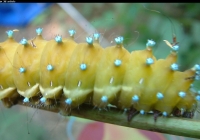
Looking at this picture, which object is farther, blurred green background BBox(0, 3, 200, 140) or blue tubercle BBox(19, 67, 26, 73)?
blurred green background BBox(0, 3, 200, 140)

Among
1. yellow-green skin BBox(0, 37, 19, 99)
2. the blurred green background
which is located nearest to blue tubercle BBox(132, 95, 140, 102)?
yellow-green skin BBox(0, 37, 19, 99)

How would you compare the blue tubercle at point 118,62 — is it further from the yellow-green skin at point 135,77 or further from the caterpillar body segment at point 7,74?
the caterpillar body segment at point 7,74

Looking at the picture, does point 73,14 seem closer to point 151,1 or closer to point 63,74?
point 151,1

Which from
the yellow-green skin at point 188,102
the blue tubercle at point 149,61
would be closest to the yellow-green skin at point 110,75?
the blue tubercle at point 149,61

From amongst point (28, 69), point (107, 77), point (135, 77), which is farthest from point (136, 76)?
point (28, 69)

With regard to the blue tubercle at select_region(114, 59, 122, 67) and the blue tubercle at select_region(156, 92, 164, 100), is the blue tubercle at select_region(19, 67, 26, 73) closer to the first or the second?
the blue tubercle at select_region(114, 59, 122, 67)

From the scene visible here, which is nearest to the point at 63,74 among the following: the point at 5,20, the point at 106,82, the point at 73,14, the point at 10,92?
the point at 106,82
